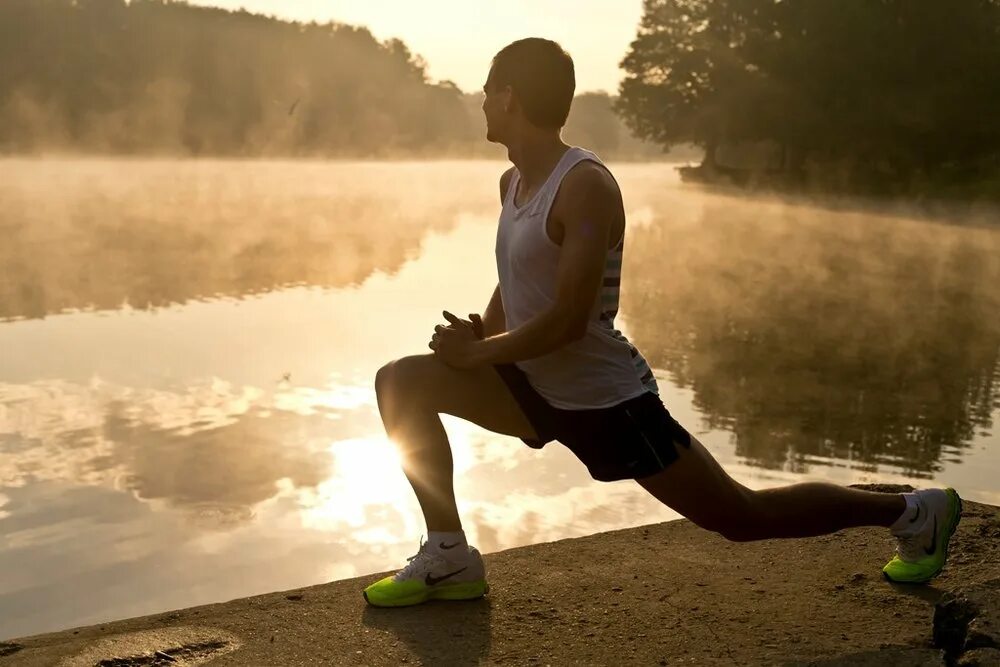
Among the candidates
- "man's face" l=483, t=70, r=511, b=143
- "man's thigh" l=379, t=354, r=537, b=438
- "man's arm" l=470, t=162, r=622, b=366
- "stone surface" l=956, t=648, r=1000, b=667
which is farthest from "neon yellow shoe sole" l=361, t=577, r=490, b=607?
"stone surface" l=956, t=648, r=1000, b=667

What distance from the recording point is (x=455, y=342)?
340cm

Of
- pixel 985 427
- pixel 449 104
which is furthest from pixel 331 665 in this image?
pixel 449 104

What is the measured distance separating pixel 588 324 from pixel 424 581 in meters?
0.98

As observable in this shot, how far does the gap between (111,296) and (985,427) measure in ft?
27.3

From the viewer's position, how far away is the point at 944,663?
285 cm

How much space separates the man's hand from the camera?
3391mm

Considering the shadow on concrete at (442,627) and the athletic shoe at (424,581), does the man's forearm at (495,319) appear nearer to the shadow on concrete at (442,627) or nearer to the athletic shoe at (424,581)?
the athletic shoe at (424,581)

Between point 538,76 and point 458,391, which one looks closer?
point 538,76

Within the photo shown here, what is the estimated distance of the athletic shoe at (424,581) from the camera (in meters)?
3.55

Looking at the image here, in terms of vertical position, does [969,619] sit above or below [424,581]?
above

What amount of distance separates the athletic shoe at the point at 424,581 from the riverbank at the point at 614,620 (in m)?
0.04

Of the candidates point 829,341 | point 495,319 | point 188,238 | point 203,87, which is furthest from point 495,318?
point 203,87

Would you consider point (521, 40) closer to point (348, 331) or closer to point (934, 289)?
point (348, 331)

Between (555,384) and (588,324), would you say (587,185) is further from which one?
(555,384)
